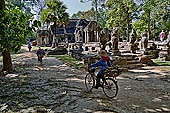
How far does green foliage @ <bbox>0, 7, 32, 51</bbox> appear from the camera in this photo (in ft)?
16.0

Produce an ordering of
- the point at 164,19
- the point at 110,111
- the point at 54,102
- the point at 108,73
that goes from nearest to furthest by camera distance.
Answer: the point at 110,111 → the point at 54,102 → the point at 108,73 → the point at 164,19

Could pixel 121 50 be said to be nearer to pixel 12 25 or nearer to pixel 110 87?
pixel 110 87

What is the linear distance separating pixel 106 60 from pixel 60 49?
2181 centimetres

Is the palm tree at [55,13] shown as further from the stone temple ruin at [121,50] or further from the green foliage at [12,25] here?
the green foliage at [12,25]

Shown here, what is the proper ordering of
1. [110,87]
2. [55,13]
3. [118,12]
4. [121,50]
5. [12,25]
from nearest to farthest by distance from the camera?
[12,25] < [110,87] < [121,50] < [55,13] < [118,12]

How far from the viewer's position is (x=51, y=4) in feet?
85.4

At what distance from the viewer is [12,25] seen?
5.14 meters

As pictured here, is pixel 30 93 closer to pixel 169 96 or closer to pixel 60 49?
pixel 169 96

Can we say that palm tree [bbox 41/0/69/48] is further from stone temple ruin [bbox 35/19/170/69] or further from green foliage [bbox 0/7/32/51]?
green foliage [bbox 0/7/32/51]

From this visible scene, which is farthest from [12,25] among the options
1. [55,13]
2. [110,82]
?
[55,13]

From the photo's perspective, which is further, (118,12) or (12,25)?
(118,12)

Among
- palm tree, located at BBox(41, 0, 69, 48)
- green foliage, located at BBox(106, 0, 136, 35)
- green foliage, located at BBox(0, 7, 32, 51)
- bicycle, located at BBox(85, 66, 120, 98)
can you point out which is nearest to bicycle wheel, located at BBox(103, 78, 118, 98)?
bicycle, located at BBox(85, 66, 120, 98)

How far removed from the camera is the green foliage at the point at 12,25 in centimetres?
488

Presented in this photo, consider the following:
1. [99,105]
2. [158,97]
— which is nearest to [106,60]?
[99,105]
